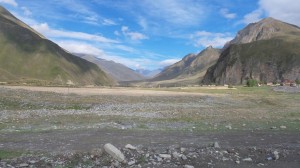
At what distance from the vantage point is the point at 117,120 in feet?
107

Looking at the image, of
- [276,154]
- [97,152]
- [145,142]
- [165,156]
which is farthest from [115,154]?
[276,154]

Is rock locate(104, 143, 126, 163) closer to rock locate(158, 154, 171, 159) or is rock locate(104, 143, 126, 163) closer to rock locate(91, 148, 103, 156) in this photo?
rock locate(91, 148, 103, 156)

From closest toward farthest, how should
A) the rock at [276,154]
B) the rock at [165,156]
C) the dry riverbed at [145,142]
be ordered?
the dry riverbed at [145,142]
the rock at [165,156]
the rock at [276,154]

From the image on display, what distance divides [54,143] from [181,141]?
701 centimetres

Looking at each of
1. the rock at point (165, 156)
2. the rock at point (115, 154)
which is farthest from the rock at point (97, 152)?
the rock at point (165, 156)

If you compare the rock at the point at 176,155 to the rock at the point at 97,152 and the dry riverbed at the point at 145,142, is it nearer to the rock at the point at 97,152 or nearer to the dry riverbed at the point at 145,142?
the dry riverbed at the point at 145,142

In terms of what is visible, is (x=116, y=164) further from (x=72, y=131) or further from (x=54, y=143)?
(x=72, y=131)

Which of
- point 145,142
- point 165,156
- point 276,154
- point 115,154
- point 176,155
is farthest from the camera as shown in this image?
point 145,142

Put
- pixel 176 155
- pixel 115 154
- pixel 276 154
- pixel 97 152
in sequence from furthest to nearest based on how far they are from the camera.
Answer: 1. pixel 276 154
2. pixel 176 155
3. pixel 97 152
4. pixel 115 154

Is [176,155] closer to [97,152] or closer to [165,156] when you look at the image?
[165,156]

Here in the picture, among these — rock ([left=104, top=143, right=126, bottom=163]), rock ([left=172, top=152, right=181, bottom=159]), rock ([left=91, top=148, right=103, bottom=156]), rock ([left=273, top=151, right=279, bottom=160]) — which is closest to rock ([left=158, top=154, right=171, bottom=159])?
rock ([left=172, top=152, right=181, bottom=159])

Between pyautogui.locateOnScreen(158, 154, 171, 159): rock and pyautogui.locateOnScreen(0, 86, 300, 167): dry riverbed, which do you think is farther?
pyautogui.locateOnScreen(158, 154, 171, 159): rock

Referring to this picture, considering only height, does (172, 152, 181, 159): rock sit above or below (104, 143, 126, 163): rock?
below

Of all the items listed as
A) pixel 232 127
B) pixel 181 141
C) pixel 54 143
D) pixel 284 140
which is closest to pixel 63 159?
pixel 54 143
